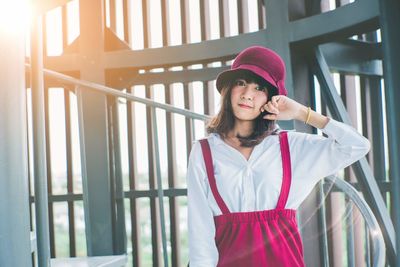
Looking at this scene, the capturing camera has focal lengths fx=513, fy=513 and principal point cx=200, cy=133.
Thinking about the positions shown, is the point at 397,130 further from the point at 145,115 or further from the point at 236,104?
the point at 145,115

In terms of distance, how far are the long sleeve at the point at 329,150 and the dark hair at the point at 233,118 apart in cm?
11

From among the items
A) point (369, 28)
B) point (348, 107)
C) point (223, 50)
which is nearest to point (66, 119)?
point (223, 50)

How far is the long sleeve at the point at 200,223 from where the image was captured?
1.48 meters

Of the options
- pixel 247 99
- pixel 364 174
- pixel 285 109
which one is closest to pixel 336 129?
pixel 285 109

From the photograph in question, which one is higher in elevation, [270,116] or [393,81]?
[393,81]

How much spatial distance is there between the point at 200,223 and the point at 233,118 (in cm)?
34

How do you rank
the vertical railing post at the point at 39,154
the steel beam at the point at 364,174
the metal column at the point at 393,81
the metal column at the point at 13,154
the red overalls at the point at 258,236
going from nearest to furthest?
the metal column at the point at 13,154
the vertical railing post at the point at 39,154
the red overalls at the point at 258,236
the metal column at the point at 393,81
the steel beam at the point at 364,174

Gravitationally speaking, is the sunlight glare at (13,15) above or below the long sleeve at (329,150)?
above

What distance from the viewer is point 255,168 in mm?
1505

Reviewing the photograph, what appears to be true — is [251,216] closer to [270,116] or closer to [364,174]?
[270,116]

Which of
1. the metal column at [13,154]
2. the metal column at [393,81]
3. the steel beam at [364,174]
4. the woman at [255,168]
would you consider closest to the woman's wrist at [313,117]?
the woman at [255,168]

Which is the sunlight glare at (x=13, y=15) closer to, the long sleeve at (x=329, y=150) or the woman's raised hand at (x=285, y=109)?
the woman's raised hand at (x=285, y=109)

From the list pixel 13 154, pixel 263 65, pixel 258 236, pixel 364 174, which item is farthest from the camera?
pixel 364 174

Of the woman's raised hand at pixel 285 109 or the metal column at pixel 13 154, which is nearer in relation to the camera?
the metal column at pixel 13 154
